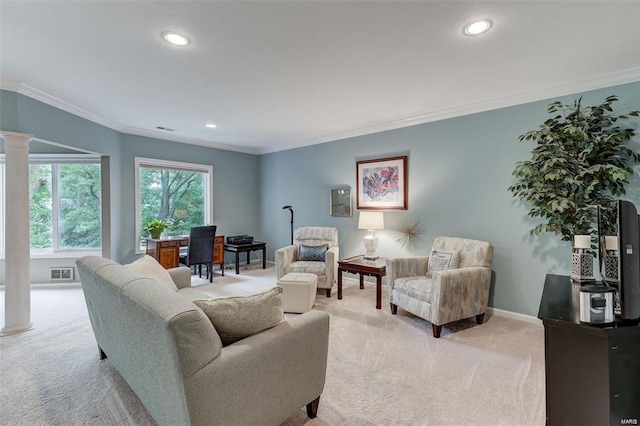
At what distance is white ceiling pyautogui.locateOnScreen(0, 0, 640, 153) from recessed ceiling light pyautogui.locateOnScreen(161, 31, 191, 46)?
0.05 m

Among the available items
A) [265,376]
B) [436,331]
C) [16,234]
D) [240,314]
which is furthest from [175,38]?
[436,331]

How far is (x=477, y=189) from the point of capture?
3.66 m

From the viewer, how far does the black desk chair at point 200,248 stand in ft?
15.8

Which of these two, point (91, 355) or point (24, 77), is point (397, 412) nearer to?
point (91, 355)

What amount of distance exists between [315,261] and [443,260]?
1.82 meters

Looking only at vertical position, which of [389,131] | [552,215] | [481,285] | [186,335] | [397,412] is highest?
[389,131]

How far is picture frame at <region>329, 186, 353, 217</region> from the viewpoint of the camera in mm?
5000

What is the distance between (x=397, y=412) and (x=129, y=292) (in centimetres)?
175

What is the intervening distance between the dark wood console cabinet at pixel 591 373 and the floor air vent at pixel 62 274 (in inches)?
242

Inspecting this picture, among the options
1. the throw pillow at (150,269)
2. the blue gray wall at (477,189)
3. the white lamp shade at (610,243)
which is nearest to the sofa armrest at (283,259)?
the blue gray wall at (477,189)

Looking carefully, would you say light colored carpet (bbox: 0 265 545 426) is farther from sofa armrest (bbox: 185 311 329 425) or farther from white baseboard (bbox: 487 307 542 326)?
sofa armrest (bbox: 185 311 329 425)

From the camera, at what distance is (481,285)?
3168 mm

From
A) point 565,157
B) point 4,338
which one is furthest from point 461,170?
point 4,338

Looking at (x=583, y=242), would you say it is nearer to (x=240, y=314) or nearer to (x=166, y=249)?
(x=240, y=314)
